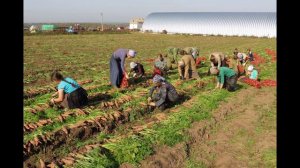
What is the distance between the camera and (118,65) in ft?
34.8

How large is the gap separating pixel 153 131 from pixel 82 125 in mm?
1577

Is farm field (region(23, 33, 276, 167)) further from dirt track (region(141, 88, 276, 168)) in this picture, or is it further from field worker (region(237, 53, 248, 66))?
field worker (region(237, 53, 248, 66))

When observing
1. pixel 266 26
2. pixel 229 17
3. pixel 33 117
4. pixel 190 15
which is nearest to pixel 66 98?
pixel 33 117

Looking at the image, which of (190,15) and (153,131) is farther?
(190,15)

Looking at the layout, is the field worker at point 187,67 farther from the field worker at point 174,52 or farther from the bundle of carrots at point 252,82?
the field worker at point 174,52

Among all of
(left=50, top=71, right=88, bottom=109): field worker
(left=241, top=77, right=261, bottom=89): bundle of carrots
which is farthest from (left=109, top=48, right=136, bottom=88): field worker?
(left=241, top=77, right=261, bottom=89): bundle of carrots

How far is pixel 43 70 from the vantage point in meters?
15.9

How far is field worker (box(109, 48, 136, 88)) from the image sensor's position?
10352mm

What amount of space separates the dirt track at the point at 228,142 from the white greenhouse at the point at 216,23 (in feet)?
141

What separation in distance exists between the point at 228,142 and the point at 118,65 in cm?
483

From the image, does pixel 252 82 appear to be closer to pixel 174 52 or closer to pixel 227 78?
pixel 227 78

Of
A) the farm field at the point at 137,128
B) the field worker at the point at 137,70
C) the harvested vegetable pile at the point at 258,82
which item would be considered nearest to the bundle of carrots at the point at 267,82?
the harvested vegetable pile at the point at 258,82

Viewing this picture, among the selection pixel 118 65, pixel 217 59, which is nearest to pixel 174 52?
pixel 217 59
